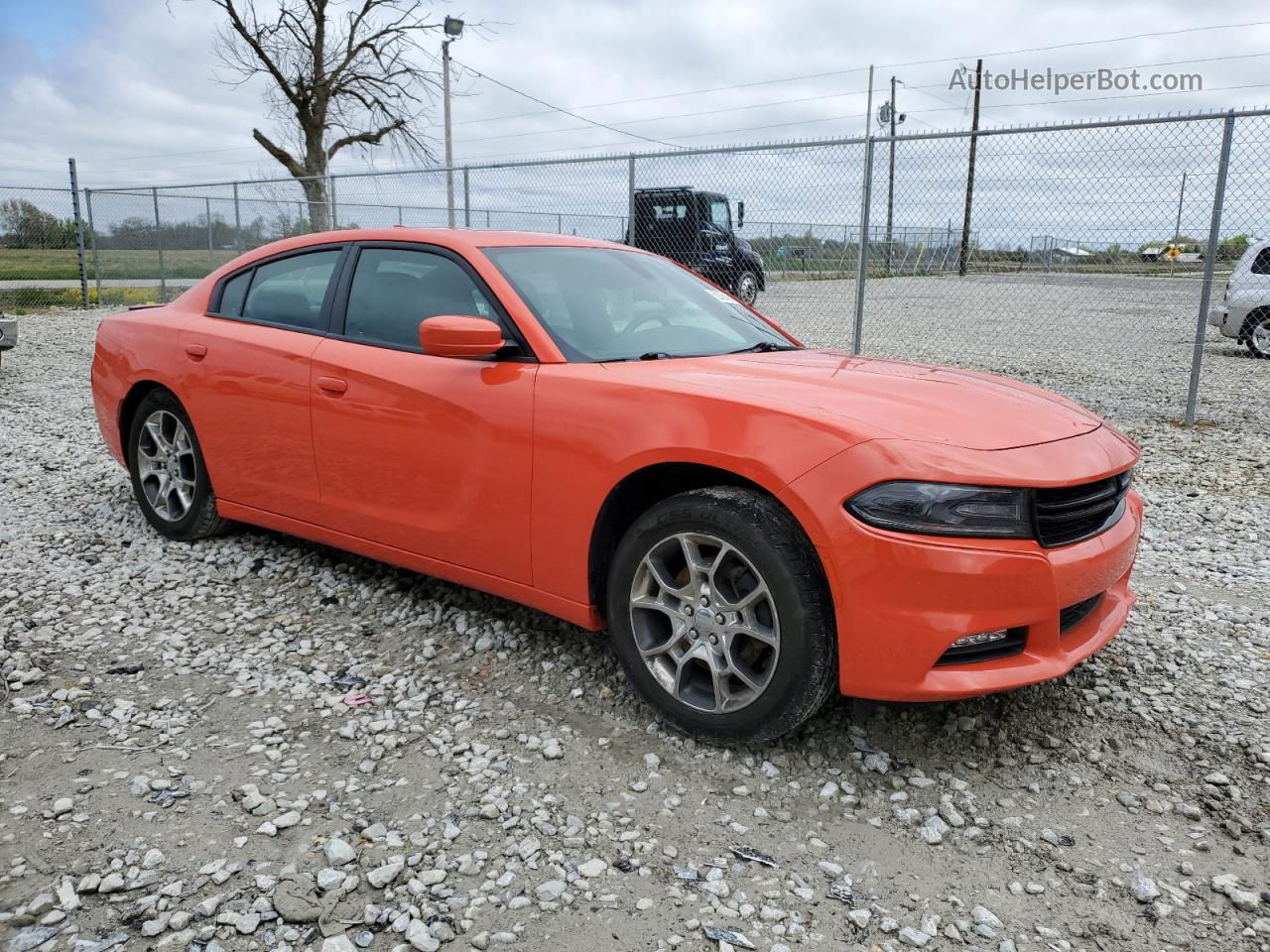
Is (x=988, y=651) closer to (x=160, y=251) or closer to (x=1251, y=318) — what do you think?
(x=1251, y=318)

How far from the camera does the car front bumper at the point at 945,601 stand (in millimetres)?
2455

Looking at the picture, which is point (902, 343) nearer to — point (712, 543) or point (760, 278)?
point (760, 278)

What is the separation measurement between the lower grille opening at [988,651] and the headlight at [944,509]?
30 centimetres

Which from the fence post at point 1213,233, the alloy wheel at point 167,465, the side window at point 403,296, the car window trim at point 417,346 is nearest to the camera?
the car window trim at point 417,346

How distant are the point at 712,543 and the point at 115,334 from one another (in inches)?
142

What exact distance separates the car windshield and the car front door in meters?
0.18

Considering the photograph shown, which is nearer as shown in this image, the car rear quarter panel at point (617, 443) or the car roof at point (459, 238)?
the car rear quarter panel at point (617, 443)

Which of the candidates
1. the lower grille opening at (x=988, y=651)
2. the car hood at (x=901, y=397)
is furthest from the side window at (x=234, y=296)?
the lower grille opening at (x=988, y=651)

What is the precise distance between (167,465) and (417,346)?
192 cm

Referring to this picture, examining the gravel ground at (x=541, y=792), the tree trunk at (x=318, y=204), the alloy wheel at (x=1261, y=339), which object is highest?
the tree trunk at (x=318, y=204)

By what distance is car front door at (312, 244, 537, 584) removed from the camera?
10.5 ft

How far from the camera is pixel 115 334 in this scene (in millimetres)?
4820

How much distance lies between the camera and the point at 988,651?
257 cm

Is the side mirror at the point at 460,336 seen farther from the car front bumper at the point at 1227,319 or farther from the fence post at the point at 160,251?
the fence post at the point at 160,251
